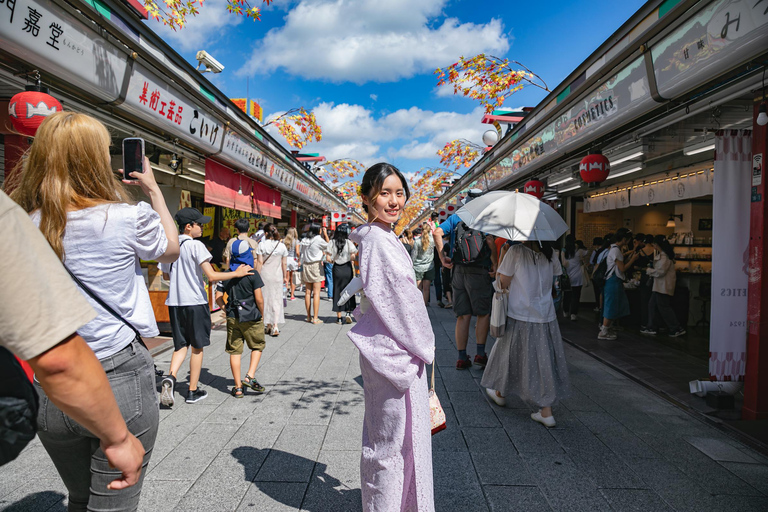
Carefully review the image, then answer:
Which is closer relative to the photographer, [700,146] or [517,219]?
[517,219]

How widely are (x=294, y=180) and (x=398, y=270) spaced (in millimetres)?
10691

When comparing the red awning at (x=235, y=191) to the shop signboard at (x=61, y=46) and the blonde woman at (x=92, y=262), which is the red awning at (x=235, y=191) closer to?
the shop signboard at (x=61, y=46)

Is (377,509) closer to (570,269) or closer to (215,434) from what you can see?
(215,434)

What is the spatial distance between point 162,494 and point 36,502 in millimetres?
728

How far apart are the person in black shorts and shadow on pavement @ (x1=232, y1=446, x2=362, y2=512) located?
53.6 inches

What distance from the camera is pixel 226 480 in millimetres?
2967

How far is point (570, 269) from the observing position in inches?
374

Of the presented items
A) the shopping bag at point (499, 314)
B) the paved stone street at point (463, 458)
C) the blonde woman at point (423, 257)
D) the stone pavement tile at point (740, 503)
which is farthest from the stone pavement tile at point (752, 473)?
the blonde woman at point (423, 257)

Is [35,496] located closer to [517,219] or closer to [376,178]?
[376,178]

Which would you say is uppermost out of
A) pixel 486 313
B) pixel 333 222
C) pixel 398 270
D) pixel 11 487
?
pixel 333 222

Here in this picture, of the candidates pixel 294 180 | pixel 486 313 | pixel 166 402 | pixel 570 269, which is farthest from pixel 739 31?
pixel 294 180

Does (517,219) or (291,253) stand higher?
(517,219)

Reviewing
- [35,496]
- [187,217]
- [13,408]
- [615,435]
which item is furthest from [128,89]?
[615,435]

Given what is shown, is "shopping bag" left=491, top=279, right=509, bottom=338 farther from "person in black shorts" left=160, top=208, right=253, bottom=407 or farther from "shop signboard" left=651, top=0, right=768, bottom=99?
"person in black shorts" left=160, top=208, right=253, bottom=407
